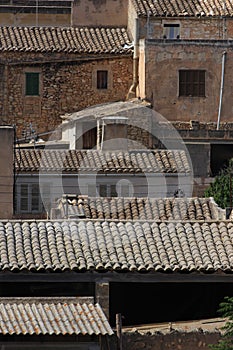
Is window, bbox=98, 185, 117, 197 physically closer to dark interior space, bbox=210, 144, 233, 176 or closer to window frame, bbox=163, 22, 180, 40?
dark interior space, bbox=210, 144, 233, 176

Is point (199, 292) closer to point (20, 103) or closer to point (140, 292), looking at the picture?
point (140, 292)

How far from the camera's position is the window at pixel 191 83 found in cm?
5706

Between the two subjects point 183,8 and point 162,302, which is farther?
point 183,8

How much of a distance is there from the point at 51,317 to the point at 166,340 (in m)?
2.17

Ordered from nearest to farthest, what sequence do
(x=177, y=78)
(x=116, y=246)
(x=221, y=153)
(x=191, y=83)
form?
(x=116, y=246) < (x=221, y=153) < (x=177, y=78) < (x=191, y=83)

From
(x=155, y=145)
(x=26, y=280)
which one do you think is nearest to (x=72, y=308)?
(x=26, y=280)

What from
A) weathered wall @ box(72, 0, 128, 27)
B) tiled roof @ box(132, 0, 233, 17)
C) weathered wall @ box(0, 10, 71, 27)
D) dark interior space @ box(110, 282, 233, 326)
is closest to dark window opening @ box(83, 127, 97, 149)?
tiled roof @ box(132, 0, 233, 17)

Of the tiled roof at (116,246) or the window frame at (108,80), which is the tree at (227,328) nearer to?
the tiled roof at (116,246)

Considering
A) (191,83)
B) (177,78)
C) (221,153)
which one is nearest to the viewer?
(221,153)

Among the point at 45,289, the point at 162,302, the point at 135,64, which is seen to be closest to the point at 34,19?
the point at 135,64

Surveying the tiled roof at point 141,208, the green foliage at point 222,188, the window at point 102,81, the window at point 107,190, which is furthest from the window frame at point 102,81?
the tiled roof at point 141,208

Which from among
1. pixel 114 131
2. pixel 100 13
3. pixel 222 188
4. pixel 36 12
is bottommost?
pixel 222 188

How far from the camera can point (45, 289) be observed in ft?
117

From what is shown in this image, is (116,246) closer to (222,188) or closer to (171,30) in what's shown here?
(222,188)
